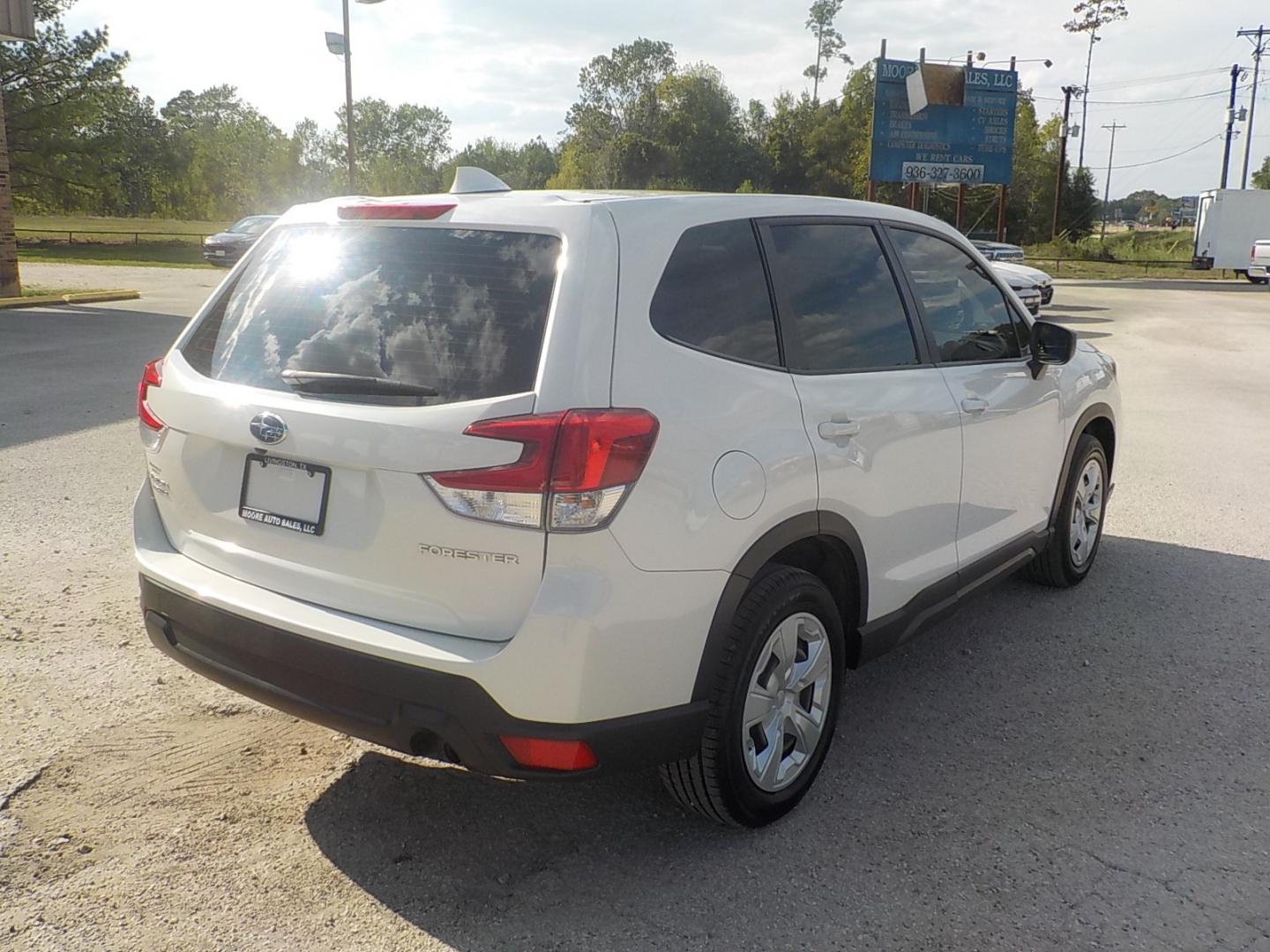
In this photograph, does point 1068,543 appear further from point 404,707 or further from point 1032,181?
point 1032,181

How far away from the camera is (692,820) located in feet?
11.0

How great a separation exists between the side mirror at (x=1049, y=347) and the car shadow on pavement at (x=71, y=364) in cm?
698

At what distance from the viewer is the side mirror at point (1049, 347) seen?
14.9 feet

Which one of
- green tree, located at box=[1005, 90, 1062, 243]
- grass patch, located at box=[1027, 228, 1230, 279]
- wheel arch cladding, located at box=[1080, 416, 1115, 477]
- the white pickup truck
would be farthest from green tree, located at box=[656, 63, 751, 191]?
wheel arch cladding, located at box=[1080, 416, 1115, 477]

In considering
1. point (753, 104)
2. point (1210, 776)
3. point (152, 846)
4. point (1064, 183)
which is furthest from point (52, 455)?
point (753, 104)

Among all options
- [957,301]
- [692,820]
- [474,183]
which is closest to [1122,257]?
[957,301]

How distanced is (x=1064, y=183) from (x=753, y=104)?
151 ft

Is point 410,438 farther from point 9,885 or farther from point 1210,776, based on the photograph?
point 1210,776

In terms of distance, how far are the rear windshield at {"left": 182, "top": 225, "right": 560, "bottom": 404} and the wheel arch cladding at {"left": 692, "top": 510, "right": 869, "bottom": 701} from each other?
0.77 metres

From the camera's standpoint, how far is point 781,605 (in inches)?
121

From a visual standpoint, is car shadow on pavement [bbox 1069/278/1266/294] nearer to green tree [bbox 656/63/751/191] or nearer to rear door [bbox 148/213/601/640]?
rear door [bbox 148/213/601/640]

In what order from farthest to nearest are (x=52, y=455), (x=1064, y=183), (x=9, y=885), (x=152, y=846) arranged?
(x=1064, y=183)
(x=52, y=455)
(x=152, y=846)
(x=9, y=885)

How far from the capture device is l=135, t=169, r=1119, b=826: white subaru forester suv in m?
2.64

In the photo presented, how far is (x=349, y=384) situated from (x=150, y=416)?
35.5 inches
